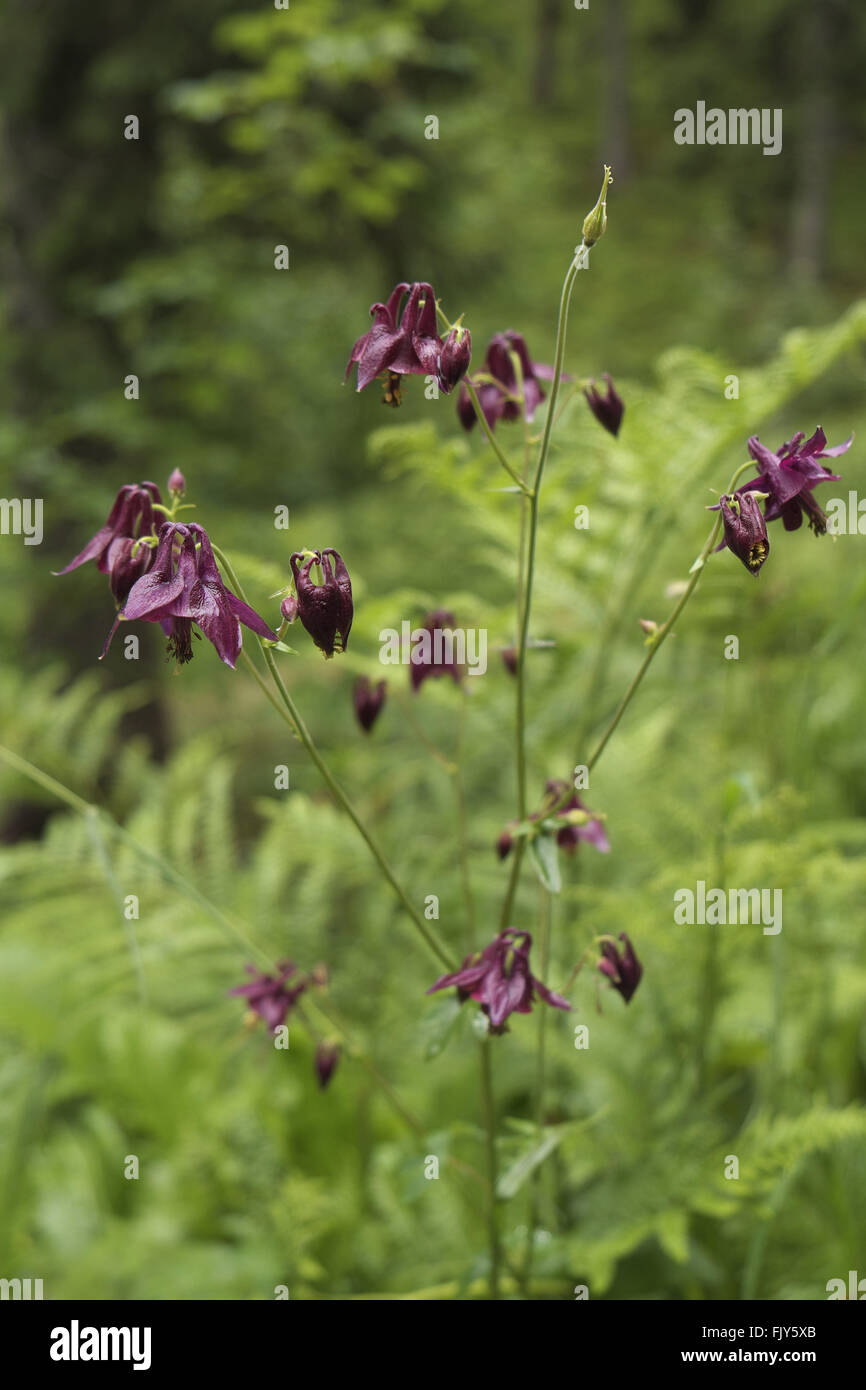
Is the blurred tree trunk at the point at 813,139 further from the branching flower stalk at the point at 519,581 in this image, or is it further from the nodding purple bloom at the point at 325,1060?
the nodding purple bloom at the point at 325,1060

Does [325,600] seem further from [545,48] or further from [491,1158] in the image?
[545,48]

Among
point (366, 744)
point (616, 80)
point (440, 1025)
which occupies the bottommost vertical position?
point (440, 1025)

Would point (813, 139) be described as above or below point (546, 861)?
above

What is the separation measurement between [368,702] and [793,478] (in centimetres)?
58

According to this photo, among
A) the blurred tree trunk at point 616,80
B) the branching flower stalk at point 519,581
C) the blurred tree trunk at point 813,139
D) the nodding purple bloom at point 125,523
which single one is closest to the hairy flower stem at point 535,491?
the branching flower stalk at point 519,581

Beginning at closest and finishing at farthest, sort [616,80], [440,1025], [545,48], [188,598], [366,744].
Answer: [188,598] → [440,1025] → [366,744] → [616,80] → [545,48]

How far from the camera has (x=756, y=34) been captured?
12.9 metres

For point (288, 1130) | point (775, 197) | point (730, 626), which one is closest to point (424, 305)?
point (730, 626)

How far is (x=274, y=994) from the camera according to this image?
3.98ft

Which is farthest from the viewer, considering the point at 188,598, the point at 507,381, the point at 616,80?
the point at 616,80

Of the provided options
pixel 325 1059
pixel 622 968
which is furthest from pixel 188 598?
pixel 325 1059

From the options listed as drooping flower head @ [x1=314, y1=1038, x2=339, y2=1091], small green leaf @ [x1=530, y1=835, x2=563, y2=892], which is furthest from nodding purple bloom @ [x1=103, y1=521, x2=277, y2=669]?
drooping flower head @ [x1=314, y1=1038, x2=339, y2=1091]

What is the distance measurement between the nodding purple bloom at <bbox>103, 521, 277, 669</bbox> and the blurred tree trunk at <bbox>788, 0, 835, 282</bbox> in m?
13.3

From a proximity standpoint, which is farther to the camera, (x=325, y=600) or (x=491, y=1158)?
(x=491, y=1158)
